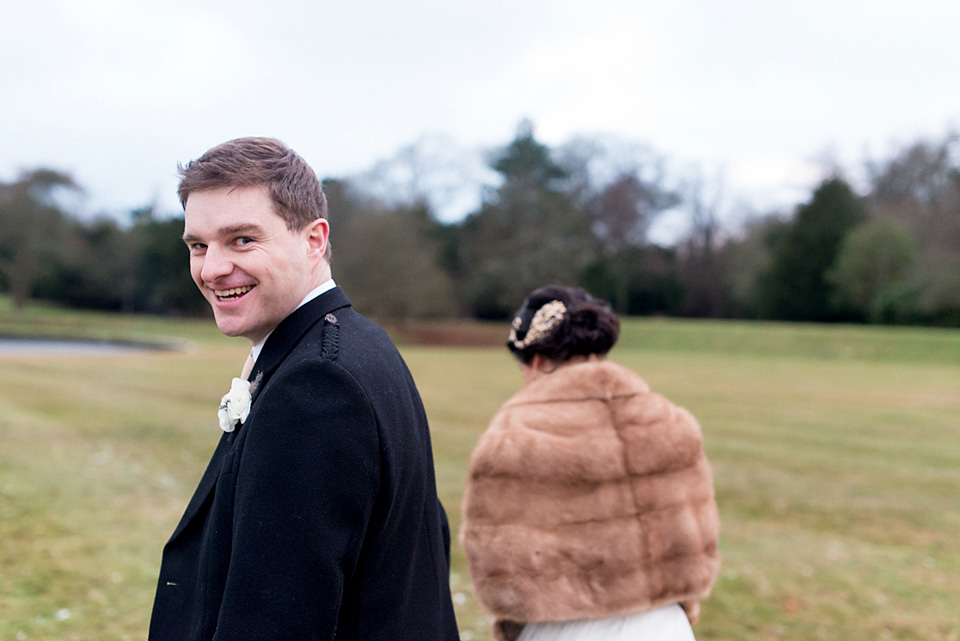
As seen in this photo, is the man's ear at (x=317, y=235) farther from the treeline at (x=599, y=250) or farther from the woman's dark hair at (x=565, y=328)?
the treeline at (x=599, y=250)

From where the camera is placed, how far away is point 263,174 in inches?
56.8

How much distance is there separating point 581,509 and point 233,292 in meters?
1.39

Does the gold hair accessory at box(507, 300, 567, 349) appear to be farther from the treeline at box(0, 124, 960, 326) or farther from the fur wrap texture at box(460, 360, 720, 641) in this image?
the treeline at box(0, 124, 960, 326)

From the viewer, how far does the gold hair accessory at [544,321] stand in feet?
8.55

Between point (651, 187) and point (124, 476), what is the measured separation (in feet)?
168

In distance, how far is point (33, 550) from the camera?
529cm

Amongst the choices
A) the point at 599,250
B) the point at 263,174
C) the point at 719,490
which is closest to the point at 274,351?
the point at 263,174

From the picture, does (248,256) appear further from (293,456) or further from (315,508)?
(315,508)

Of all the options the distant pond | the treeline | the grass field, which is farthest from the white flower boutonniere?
the treeline

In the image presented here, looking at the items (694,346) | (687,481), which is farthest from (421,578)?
(694,346)

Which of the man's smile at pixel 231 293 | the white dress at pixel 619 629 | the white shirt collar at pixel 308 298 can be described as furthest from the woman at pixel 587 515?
the man's smile at pixel 231 293

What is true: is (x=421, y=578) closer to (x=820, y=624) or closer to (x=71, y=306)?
(x=820, y=624)

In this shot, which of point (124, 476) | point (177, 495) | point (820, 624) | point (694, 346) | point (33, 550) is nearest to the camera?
point (820, 624)

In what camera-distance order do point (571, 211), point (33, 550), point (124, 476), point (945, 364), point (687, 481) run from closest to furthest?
point (687, 481)
point (33, 550)
point (124, 476)
point (945, 364)
point (571, 211)
